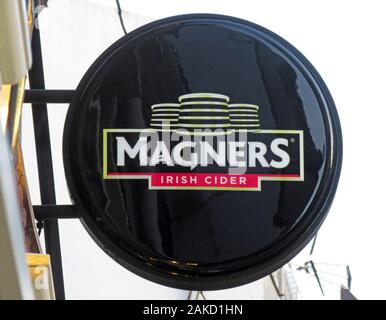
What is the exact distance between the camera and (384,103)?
2109mm

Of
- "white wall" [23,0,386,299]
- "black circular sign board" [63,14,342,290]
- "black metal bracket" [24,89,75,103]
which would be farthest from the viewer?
"white wall" [23,0,386,299]

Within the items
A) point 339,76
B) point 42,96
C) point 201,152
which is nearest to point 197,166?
point 201,152

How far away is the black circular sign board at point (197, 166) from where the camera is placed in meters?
1.06

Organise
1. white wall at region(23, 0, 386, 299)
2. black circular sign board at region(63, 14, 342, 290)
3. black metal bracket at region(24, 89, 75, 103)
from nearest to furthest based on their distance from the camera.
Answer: black circular sign board at region(63, 14, 342, 290) → black metal bracket at region(24, 89, 75, 103) → white wall at region(23, 0, 386, 299)

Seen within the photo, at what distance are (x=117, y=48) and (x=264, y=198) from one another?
15.4 inches

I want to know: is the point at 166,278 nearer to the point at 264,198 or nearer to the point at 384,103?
the point at 264,198

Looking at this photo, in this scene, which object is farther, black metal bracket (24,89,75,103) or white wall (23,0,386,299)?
white wall (23,0,386,299)

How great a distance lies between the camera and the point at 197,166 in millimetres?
1077

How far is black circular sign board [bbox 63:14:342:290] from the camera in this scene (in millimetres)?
1062

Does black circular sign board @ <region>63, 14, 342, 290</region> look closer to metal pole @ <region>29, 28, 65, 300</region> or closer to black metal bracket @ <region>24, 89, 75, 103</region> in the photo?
black metal bracket @ <region>24, 89, 75, 103</region>

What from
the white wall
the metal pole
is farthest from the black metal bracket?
the white wall

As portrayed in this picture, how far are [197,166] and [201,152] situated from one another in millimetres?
26

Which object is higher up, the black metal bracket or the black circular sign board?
the black metal bracket

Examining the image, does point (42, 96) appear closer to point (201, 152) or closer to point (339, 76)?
point (201, 152)
